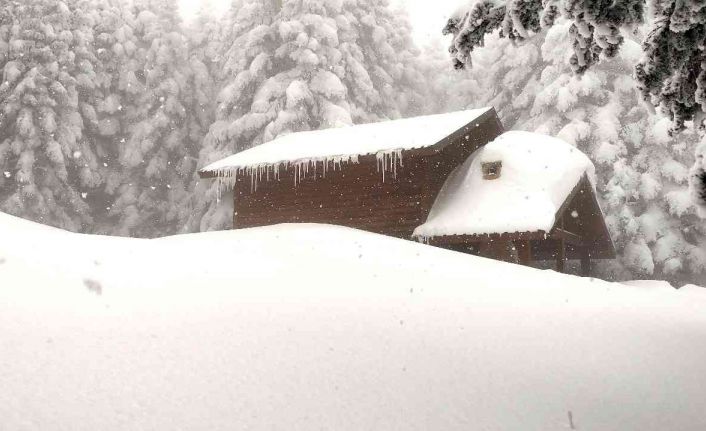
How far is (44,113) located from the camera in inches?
963

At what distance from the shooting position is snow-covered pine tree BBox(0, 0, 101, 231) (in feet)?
78.0

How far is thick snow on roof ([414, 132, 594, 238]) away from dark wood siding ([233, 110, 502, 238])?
49cm

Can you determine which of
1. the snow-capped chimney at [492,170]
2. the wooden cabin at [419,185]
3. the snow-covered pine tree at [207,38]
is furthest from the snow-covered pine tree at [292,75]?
the snow-capped chimney at [492,170]

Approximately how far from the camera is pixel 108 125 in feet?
92.4

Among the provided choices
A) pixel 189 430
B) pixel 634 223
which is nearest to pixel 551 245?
pixel 634 223

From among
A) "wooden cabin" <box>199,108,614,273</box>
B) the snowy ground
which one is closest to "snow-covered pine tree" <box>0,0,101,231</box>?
"wooden cabin" <box>199,108,614,273</box>

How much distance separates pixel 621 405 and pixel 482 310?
2019mm

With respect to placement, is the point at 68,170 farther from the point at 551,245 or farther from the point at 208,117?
the point at 551,245

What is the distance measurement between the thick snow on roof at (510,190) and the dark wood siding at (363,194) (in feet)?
1.61

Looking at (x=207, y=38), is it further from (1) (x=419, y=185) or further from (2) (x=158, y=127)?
(1) (x=419, y=185)

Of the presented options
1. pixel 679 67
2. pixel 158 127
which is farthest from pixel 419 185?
pixel 158 127

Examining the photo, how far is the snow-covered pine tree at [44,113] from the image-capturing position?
23.8m

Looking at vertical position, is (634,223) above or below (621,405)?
below

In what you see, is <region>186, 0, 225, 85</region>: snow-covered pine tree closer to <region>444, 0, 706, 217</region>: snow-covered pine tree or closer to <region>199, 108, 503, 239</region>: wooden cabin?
<region>199, 108, 503, 239</region>: wooden cabin
